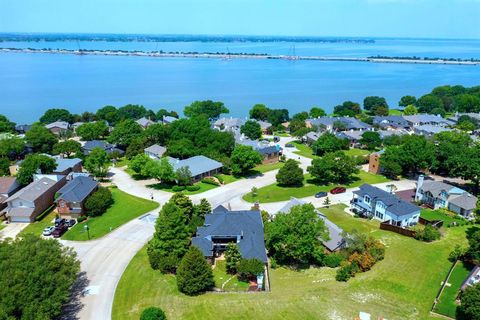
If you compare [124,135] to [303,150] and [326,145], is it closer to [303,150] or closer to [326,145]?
[303,150]

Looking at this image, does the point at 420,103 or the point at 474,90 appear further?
the point at 474,90

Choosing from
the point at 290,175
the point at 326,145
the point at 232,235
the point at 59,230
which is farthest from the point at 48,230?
the point at 326,145

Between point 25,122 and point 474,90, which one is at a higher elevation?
point 474,90

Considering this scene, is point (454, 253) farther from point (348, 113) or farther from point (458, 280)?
point (348, 113)

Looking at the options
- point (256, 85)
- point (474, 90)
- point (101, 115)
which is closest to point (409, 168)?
point (101, 115)

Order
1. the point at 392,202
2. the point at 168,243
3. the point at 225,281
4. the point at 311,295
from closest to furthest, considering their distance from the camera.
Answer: the point at 311,295, the point at 225,281, the point at 168,243, the point at 392,202

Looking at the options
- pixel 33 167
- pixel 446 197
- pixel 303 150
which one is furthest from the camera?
pixel 303 150


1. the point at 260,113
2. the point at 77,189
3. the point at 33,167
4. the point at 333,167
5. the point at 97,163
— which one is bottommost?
the point at 260,113

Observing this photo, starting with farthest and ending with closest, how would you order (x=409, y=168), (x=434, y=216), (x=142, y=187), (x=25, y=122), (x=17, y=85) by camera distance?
(x=17, y=85), (x=25, y=122), (x=409, y=168), (x=142, y=187), (x=434, y=216)
